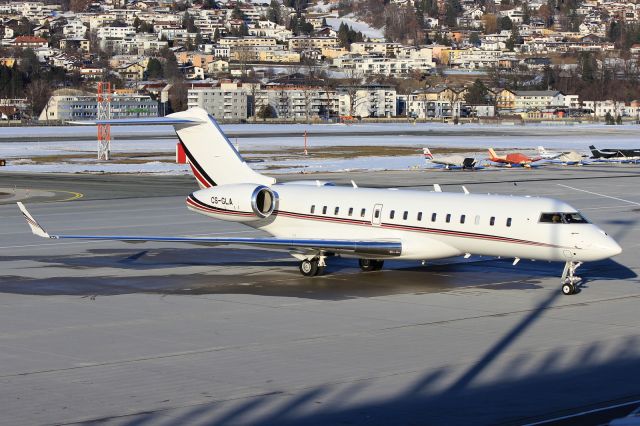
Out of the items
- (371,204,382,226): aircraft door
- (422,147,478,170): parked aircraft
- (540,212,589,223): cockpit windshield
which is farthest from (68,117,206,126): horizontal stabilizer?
(422,147,478,170): parked aircraft

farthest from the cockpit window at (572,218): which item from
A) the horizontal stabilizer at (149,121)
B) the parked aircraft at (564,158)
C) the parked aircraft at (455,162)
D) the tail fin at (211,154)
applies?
the parked aircraft at (564,158)

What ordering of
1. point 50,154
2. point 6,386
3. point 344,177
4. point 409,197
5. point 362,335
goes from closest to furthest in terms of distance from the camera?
point 6,386 → point 362,335 → point 409,197 → point 344,177 → point 50,154

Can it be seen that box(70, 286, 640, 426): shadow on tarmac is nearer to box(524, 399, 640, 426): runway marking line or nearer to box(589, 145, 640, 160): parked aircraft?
box(524, 399, 640, 426): runway marking line

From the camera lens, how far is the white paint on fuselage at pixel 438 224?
30.9 metres

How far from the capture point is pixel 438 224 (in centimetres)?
3272

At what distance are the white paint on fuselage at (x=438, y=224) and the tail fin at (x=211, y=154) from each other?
1304mm

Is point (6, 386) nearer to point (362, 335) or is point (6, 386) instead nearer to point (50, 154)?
point (362, 335)

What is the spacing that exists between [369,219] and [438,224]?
91.8 inches

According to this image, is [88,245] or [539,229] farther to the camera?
[88,245]

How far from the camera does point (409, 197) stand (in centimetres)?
3400

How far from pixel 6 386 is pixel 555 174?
66024 millimetres

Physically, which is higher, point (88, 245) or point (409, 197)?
point (409, 197)

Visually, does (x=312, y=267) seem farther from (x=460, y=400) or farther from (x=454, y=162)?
→ (x=454, y=162)

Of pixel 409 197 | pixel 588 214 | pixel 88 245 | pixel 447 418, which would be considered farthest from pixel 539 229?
pixel 588 214
